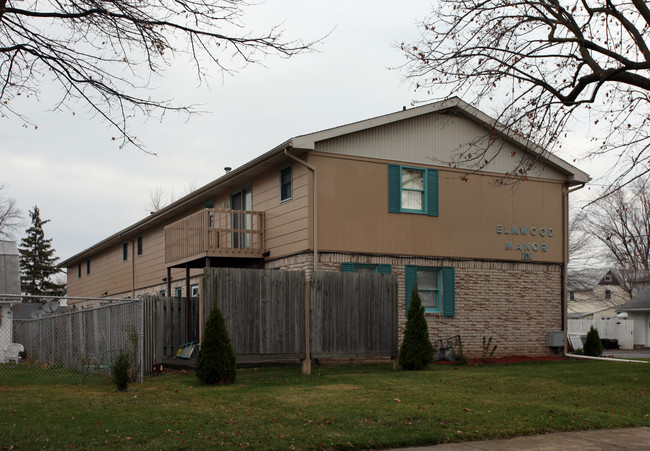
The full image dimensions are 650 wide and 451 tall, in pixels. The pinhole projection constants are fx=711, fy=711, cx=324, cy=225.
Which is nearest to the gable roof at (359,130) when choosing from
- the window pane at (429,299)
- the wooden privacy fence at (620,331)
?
the window pane at (429,299)

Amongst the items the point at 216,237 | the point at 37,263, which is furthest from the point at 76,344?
the point at 37,263

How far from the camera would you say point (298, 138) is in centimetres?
1823

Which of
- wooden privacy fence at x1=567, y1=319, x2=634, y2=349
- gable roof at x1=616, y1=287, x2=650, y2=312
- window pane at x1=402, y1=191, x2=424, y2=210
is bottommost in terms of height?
wooden privacy fence at x1=567, y1=319, x2=634, y2=349

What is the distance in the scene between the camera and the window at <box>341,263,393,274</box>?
63.3ft

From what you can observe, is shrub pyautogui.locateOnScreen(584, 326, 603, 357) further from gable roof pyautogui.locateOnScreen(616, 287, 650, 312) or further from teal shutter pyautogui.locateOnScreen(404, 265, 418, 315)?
gable roof pyautogui.locateOnScreen(616, 287, 650, 312)

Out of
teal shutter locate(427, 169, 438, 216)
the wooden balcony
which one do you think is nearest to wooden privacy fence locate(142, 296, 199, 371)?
the wooden balcony

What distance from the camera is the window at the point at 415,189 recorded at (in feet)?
66.2

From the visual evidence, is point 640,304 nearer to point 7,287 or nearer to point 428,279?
point 428,279

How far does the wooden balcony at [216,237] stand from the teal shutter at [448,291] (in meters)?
5.40

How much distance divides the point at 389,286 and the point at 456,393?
203 inches

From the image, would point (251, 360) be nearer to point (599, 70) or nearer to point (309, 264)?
point (309, 264)

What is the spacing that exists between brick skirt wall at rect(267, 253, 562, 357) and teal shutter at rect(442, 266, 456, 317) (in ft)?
0.51

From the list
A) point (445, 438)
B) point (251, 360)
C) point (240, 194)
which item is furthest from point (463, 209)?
point (445, 438)

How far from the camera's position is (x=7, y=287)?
79.0ft
